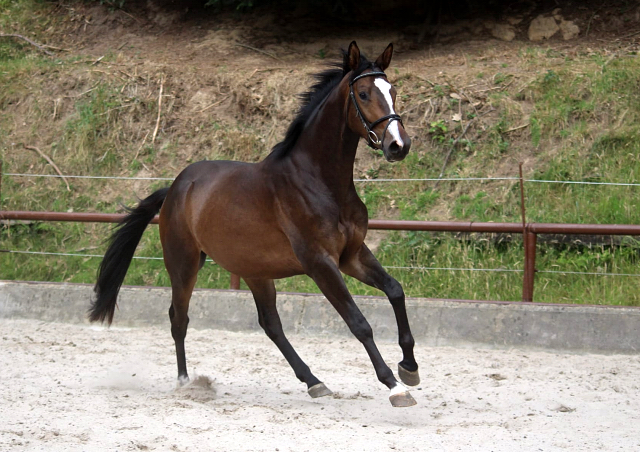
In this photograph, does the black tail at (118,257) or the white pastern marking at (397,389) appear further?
the black tail at (118,257)

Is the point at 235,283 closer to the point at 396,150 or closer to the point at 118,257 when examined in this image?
the point at 118,257

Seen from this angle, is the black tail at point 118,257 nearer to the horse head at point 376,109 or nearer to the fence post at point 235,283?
the fence post at point 235,283

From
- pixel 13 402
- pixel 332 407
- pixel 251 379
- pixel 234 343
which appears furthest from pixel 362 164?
pixel 13 402

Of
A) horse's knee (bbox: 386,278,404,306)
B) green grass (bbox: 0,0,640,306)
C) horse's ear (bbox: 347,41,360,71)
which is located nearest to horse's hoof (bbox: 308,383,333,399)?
horse's knee (bbox: 386,278,404,306)

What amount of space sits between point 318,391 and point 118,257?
2.15 m

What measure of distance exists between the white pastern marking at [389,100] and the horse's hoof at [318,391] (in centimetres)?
180

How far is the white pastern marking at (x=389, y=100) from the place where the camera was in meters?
3.93

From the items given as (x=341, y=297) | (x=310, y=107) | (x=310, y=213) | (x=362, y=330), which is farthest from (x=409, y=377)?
→ (x=310, y=107)

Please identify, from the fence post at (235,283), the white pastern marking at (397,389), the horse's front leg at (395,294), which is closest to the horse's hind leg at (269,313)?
the horse's front leg at (395,294)

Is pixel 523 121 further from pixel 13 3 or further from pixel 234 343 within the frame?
pixel 13 3

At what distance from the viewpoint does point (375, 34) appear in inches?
448

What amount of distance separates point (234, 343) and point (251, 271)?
1.93 meters

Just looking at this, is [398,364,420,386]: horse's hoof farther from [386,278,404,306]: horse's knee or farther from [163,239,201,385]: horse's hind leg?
[163,239,201,385]: horse's hind leg

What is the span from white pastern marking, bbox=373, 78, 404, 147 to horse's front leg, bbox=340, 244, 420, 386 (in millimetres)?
930
